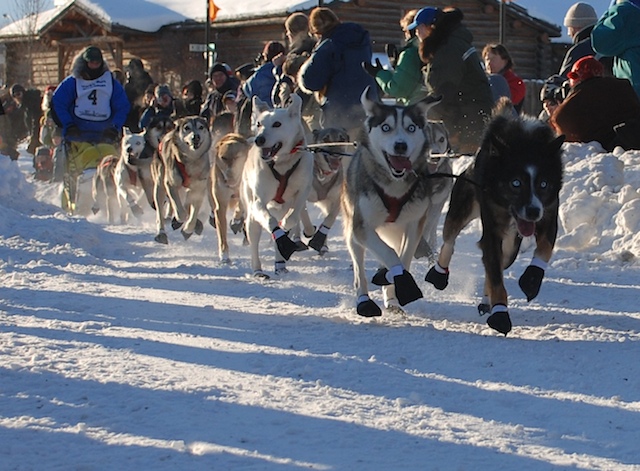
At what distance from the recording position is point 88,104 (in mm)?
10492

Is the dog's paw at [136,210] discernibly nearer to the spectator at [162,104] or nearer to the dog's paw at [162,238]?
the spectator at [162,104]

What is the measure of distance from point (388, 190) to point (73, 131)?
6368 mm

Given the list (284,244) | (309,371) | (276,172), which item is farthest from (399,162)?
(276,172)

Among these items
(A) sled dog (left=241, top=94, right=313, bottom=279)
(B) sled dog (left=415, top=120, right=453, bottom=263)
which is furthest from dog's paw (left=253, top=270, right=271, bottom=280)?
(B) sled dog (left=415, top=120, right=453, bottom=263)

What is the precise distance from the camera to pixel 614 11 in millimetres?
7871

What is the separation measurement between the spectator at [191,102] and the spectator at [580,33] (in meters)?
4.79

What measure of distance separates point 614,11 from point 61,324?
17.0ft

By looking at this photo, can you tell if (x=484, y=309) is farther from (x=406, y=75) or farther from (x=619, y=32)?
(x=619, y=32)

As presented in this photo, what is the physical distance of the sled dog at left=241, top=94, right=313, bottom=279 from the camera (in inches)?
256

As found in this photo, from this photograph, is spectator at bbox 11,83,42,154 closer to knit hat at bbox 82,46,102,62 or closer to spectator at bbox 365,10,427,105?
knit hat at bbox 82,46,102,62

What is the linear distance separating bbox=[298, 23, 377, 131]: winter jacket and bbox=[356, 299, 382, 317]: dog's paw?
342 cm

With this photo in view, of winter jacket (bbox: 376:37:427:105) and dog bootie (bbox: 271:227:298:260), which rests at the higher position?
winter jacket (bbox: 376:37:427:105)

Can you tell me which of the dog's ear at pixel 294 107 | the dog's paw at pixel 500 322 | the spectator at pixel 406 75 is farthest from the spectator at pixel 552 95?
the dog's paw at pixel 500 322

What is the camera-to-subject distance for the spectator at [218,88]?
11.3 m
